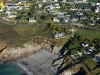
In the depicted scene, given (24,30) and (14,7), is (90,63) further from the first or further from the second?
(14,7)

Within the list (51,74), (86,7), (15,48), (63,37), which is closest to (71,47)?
(63,37)

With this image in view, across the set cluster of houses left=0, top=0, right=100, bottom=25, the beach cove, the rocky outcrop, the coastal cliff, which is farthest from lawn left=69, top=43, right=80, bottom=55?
the rocky outcrop

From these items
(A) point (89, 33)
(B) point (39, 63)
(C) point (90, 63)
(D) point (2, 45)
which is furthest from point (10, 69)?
(A) point (89, 33)

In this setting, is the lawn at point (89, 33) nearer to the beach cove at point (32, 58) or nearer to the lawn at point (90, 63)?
the beach cove at point (32, 58)

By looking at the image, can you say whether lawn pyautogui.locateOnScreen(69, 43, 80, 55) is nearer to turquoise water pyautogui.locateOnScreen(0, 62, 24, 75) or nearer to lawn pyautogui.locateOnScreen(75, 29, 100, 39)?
lawn pyautogui.locateOnScreen(75, 29, 100, 39)

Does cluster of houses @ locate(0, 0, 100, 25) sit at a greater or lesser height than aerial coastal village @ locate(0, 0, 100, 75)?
greater

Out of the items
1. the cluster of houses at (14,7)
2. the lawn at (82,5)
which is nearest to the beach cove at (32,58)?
the cluster of houses at (14,7)

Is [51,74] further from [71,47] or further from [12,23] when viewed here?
[12,23]
